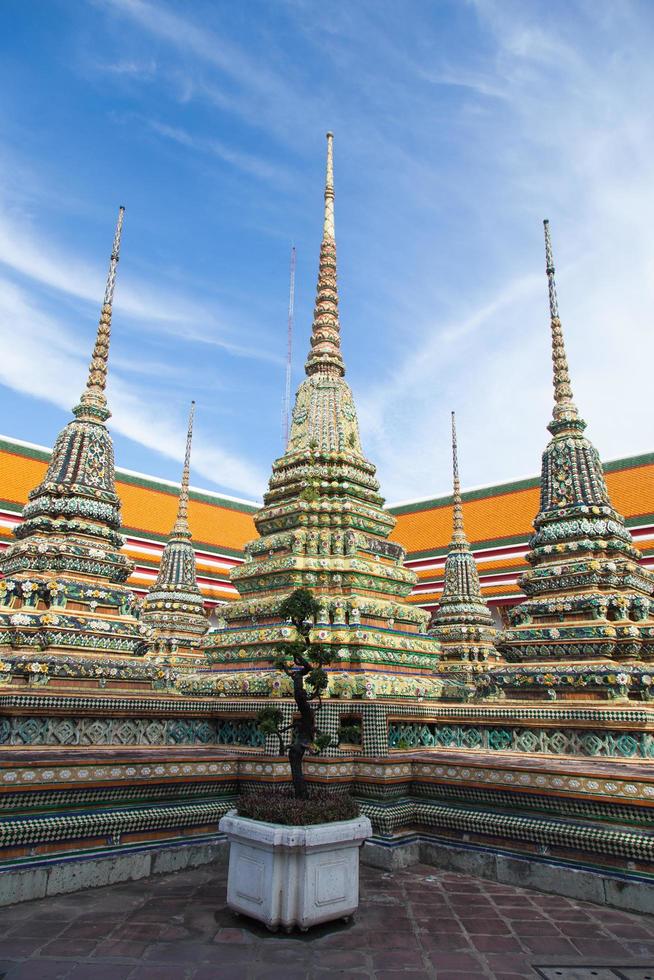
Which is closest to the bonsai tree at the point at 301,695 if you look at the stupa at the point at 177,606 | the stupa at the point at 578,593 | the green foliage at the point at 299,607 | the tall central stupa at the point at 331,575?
the green foliage at the point at 299,607

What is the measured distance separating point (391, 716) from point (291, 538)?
3.15 metres

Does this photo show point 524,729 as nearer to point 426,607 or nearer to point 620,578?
point 620,578

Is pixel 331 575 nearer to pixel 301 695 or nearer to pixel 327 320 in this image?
pixel 301 695

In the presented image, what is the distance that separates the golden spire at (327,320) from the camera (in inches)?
456

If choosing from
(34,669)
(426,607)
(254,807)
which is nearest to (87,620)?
(34,669)

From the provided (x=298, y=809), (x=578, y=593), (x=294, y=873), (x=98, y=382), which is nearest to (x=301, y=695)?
(x=298, y=809)

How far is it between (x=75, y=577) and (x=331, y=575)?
11.8 feet

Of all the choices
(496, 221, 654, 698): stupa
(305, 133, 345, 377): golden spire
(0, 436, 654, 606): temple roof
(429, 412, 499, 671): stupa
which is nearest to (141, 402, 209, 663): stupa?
(429, 412, 499, 671): stupa

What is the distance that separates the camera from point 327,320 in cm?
1186

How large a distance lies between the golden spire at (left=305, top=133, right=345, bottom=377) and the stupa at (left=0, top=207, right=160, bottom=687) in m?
3.70

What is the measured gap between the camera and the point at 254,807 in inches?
182

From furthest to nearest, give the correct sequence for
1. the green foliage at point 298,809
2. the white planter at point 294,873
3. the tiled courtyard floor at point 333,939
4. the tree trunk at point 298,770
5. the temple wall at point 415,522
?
the temple wall at point 415,522
the tree trunk at point 298,770
the green foliage at point 298,809
the white planter at point 294,873
the tiled courtyard floor at point 333,939

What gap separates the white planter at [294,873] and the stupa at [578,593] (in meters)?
5.36

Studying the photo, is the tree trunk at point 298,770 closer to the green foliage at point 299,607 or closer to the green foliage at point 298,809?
the green foliage at point 298,809
